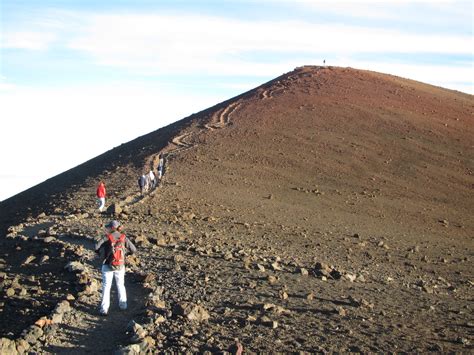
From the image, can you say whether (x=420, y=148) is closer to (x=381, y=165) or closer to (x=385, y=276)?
(x=381, y=165)

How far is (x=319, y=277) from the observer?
12.6m

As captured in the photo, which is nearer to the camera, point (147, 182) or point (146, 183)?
point (146, 183)

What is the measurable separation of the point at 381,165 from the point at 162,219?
1600 cm

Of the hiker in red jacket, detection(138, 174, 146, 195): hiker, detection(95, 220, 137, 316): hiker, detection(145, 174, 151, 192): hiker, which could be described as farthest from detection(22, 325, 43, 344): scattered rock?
detection(145, 174, 151, 192): hiker

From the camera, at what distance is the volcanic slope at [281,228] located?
9.29 meters

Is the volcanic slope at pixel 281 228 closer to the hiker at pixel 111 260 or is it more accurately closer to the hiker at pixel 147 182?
the hiker at pixel 111 260

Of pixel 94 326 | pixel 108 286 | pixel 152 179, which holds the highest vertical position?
pixel 152 179

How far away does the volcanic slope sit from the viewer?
929 cm

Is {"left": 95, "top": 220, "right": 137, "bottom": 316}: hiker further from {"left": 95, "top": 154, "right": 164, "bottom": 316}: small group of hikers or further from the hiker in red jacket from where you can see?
the hiker in red jacket

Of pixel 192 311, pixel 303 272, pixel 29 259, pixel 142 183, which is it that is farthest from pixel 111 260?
pixel 142 183

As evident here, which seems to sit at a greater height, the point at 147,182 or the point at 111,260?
the point at 111,260

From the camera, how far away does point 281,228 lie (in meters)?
20.1

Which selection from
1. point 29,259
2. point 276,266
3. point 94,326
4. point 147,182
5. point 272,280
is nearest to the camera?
point 94,326

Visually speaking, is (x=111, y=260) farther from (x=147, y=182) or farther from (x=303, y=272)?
Result: (x=147, y=182)
